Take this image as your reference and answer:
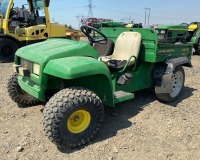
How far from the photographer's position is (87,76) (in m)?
3.56

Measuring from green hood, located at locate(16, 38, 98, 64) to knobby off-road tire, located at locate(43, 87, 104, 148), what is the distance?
48 cm

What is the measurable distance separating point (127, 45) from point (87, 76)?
1.48 meters

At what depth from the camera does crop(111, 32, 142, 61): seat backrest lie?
462 cm

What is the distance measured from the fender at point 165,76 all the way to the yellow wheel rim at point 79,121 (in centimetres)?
181

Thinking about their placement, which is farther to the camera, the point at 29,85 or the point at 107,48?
the point at 107,48

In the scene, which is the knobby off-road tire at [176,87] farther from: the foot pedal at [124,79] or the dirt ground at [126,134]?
the foot pedal at [124,79]

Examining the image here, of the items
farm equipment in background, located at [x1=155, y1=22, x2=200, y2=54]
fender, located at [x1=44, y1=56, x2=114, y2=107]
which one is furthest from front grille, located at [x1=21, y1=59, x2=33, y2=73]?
farm equipment in background, located at [x1=155, y1=22, x2=200, y2=54]

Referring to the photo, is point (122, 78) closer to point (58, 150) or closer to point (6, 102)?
point (58, 150)

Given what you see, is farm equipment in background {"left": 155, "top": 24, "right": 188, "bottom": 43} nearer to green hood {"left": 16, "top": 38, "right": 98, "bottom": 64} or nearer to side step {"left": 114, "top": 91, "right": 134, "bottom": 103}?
side step {"left": 114, "top": 91, "right": 134, "bottom": 103}

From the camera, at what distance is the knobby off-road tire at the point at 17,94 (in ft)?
14.3

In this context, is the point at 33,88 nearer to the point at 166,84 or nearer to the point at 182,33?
the point at 166,84

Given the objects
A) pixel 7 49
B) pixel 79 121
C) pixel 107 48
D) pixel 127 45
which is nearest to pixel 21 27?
pixel 7 49

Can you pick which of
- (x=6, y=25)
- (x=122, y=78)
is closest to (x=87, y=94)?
(x=122, y=78)

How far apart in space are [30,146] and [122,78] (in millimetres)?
1757
